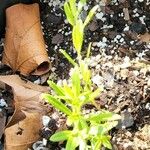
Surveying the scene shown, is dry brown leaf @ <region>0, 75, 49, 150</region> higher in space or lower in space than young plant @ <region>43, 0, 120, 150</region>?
lower

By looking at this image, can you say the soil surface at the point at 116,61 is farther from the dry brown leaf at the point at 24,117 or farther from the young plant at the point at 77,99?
the young plant at the point at 77,99

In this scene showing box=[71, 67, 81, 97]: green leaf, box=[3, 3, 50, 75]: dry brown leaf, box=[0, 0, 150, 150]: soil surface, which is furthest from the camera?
box=[3, 3, 50, 75]: dry brown leaf

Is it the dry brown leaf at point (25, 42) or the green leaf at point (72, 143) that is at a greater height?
the dry brown leaf at point (25, 42)

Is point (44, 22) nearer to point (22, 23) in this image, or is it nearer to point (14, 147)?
point (22, 23)

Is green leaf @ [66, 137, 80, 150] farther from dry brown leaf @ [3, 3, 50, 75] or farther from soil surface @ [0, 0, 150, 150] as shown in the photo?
dry brown leaf @ [3, 3, 50, 75]

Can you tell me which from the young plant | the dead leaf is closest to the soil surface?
the dead leaf

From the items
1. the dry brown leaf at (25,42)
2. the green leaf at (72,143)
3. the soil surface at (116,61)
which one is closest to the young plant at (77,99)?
the green leaf at (72,143)

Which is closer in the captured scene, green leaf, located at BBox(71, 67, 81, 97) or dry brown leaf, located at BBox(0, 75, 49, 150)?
green leaf, located at BBox(71, 67, 81, 97)
